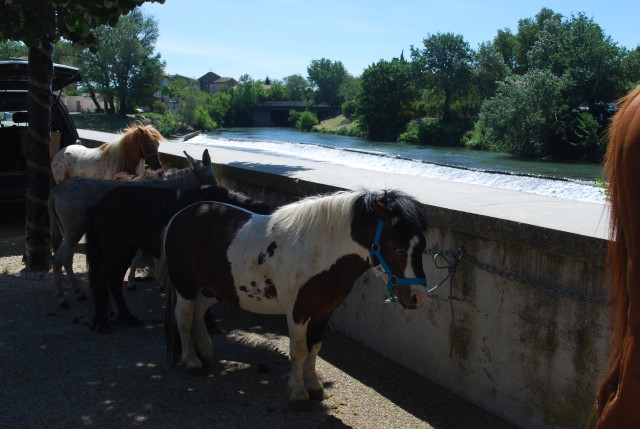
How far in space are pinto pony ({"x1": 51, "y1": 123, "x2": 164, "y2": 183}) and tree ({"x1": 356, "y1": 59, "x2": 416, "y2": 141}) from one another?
46806mm

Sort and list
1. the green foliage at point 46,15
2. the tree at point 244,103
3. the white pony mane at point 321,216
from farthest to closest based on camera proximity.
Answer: the tree at point 244,103, the green foliage at point 46,15, the white pony mane at point 321,216

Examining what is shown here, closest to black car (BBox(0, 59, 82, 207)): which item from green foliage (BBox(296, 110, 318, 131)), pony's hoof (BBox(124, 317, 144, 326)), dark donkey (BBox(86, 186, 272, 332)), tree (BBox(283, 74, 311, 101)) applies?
dark donkey (BBox(86, 186, 272, 332))

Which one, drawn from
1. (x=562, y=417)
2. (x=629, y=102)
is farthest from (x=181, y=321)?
(x=629, y=102)

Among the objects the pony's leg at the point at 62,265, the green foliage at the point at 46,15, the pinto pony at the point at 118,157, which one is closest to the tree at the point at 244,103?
the pinto pony at the point at 118,157

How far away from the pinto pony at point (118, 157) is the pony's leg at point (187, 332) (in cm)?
412

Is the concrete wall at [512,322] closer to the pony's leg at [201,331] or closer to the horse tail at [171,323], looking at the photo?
the pony's leg at [201,331]

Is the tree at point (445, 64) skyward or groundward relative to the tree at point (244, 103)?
skyward

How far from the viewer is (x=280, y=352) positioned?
18.2ft

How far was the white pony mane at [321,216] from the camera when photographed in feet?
13.1

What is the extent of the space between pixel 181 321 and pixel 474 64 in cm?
7073

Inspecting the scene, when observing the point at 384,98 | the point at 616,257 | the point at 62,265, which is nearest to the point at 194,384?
the point at 62,265

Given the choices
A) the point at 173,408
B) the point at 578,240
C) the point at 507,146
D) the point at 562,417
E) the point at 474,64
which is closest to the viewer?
the point at 578,240

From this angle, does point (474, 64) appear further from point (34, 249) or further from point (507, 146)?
point (34, 249)

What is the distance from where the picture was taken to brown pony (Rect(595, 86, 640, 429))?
5.14 feet
